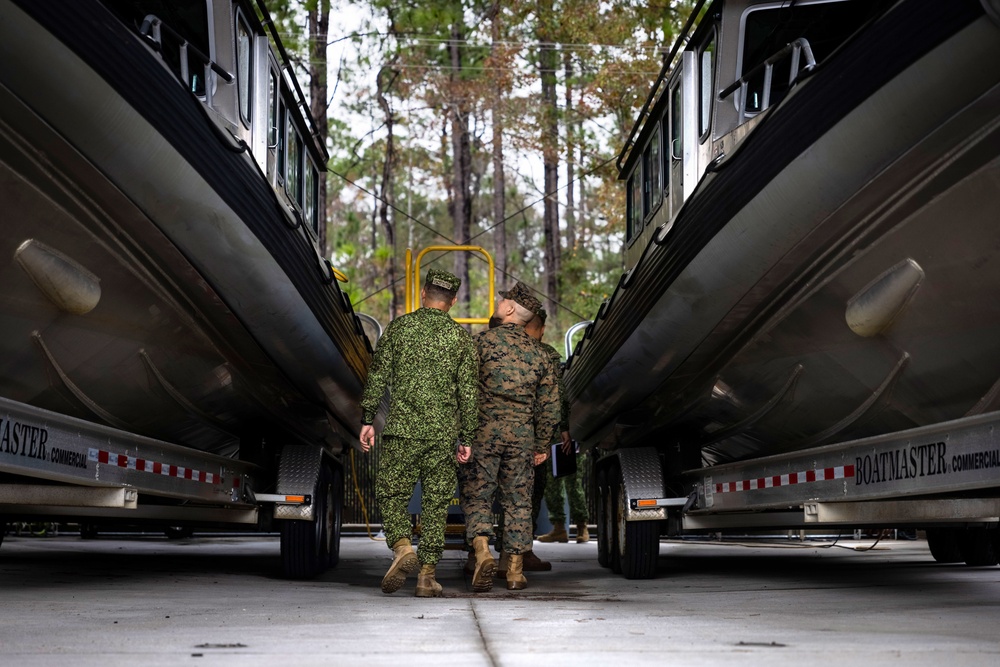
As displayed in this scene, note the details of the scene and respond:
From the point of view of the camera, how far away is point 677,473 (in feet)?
27.9

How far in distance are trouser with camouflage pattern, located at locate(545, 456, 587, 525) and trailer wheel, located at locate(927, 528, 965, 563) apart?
461 centimetres

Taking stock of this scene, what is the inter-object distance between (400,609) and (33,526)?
35.1 ft

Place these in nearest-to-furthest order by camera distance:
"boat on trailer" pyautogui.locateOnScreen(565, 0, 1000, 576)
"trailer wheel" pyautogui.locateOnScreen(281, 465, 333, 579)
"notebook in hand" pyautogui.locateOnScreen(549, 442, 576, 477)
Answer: "boat on trailer" pyautogui.locateOnScreen(565, 0, 1000, 576) < "trailer wheel" pyautogui.locateOnScreen(281, 465, 333, 579) < "notebook in hand" pyautogui.locateOnScreen(549, 442, 576, 477)

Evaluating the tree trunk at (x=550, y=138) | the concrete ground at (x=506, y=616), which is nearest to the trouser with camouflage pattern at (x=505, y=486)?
the concrete ground at (x=506, y=616)

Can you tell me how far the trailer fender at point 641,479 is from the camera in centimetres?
777

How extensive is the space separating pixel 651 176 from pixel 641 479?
2.62m

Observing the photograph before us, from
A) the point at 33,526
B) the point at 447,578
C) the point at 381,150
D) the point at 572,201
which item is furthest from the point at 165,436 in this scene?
the point at 572,201

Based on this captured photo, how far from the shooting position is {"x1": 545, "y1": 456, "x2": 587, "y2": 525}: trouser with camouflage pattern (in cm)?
1360

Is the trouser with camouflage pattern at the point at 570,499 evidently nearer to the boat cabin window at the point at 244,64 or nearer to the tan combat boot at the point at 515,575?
the tan combat boot at the point at 515,575

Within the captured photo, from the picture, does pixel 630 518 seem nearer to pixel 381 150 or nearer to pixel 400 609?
pixel 400 609

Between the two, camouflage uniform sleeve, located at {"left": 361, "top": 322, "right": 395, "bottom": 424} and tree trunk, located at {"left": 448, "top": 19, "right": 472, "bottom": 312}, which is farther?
tree trunk, located at {"left": 448, "top": 19, "right": 472, "bottom": 312}

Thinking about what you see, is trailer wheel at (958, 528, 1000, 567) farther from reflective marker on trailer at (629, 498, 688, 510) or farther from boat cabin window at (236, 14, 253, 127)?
boat cabin window at (236, 14, 253, 127)

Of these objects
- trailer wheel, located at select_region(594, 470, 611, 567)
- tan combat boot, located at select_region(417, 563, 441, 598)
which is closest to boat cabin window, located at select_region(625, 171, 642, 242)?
trailer wheel, located at select_region(594, 470, 611, 567)

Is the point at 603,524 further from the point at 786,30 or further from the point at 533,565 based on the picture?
the point at 786,30
